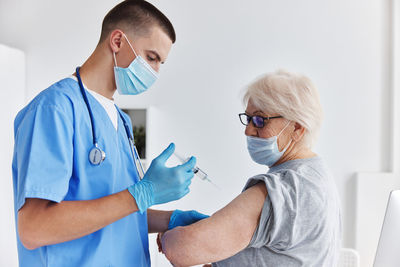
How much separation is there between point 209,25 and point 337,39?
0.92 metres

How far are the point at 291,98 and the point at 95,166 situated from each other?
632 millimetres

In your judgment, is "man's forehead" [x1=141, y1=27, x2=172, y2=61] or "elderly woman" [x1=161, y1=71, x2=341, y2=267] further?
"man's forehead" [x1=141, y1=27, x2=172, y2=61]

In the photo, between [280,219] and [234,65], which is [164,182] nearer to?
[280,219]

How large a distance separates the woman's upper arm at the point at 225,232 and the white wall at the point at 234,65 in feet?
5.31

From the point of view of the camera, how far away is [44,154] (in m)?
0.88

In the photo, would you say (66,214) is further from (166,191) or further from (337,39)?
(337,39)

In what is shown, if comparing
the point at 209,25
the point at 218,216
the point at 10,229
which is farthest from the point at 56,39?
the point at 218,216

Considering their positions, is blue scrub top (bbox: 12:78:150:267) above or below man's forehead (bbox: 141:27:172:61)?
below

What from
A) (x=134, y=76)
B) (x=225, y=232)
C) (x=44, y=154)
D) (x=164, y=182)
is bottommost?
(x=225, y=232)

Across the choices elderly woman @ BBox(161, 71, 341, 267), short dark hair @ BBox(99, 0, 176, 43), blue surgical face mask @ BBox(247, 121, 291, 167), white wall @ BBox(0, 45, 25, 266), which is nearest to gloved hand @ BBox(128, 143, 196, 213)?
elderly woman @ BBox(161, 71, 341, 267)

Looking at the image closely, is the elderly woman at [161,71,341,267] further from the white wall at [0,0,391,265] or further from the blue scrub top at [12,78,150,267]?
the white wall at [0,0,391,265]

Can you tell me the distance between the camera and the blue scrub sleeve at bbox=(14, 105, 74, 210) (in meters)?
0.85

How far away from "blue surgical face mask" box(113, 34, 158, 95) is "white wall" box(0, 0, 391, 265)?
1361 millimetres

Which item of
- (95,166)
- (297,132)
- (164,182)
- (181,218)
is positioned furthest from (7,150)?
(297,132)
